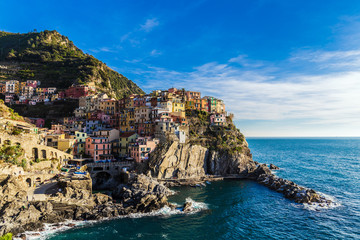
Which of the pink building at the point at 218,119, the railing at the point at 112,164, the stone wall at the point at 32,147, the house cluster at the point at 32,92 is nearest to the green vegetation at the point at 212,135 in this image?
the pink building at the point at 218,119

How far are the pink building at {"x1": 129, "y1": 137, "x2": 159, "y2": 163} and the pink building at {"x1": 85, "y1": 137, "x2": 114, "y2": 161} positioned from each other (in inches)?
293

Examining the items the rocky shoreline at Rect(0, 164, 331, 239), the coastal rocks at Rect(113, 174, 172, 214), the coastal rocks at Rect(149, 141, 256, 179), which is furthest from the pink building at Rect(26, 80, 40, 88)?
the coastal rocks at Rect(113, 174, 172, 214)

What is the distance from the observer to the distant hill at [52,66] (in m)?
128

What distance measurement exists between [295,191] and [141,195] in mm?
38282

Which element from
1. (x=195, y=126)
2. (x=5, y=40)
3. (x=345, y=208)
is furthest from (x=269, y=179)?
(x=5, y=40)

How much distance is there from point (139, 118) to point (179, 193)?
122 feet

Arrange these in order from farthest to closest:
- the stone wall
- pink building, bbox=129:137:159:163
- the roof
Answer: the roof → pink building, bbox=129:137:159:163 → the stone wall

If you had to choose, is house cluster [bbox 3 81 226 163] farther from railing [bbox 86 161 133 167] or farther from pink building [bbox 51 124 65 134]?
railing [bbox 86 161 133 167]

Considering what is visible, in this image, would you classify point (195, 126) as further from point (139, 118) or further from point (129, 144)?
point (129, 144)

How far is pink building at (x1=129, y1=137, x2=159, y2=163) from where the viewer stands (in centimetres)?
6931

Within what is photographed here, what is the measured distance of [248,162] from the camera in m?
81.5

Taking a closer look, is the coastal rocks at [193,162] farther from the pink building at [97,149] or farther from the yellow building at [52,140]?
the yellow building at [52,140]

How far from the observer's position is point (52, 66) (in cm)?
14225

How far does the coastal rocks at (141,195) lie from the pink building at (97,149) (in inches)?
747
